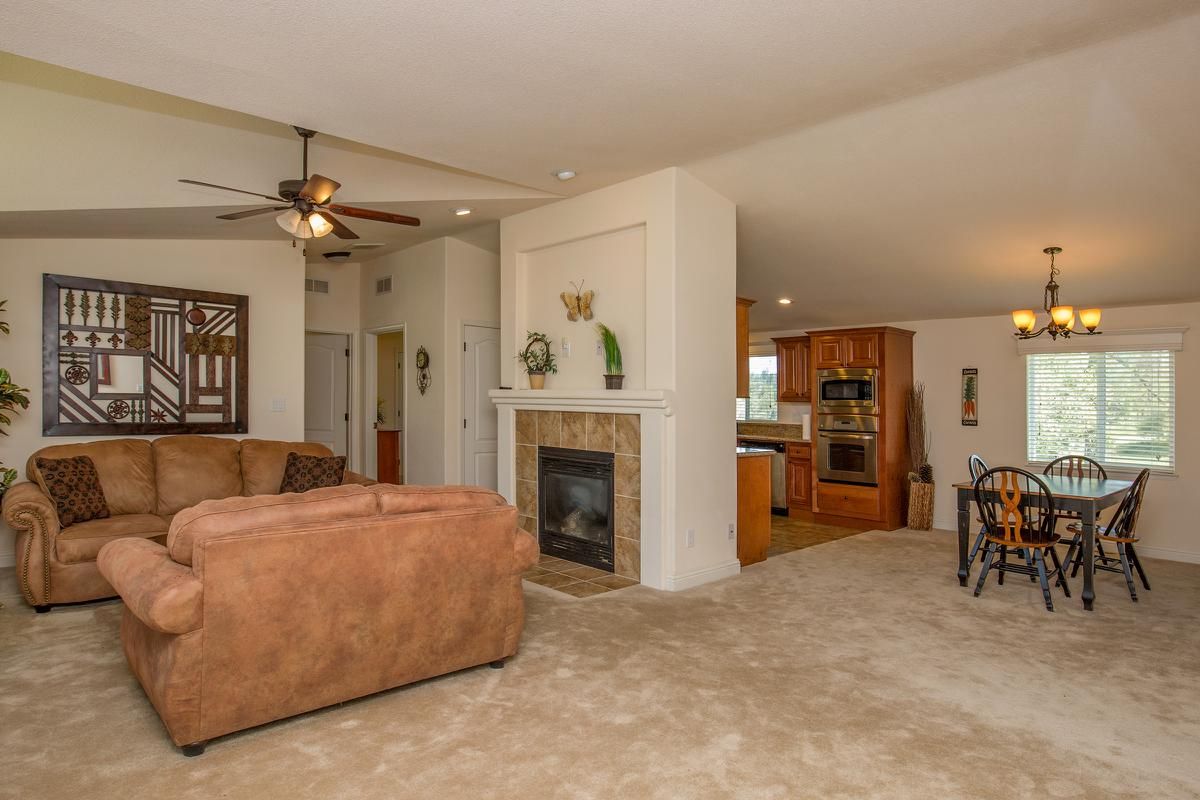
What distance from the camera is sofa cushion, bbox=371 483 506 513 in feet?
9.42

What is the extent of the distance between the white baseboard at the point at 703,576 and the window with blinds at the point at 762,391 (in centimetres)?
388

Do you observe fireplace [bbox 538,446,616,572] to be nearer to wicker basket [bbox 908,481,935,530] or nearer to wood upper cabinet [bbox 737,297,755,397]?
wood upper cabinet [bbox 737,297,755,397]

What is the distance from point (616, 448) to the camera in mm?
5109

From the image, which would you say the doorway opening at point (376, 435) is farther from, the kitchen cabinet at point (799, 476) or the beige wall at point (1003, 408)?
the beige wall at point (1003, 408)

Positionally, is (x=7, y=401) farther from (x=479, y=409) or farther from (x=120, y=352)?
(x=479, y=409)

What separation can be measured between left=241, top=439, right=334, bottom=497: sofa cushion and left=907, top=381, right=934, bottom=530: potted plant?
223 inches

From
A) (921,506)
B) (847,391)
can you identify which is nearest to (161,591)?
(847,391)

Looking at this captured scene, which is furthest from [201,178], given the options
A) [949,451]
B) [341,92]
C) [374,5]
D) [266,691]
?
[949,451]

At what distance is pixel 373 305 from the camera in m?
7.86

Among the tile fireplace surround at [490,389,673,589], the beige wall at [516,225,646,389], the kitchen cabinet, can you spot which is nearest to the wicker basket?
the kitchen cabinet

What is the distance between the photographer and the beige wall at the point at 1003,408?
614 cm

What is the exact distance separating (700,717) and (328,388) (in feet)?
21.1

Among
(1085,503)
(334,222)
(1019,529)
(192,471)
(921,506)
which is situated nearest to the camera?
(334,222)

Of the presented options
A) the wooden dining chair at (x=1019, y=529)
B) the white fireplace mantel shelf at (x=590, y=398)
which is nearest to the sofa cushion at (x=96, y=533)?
the white fireplace mantel shelf at (x=590, y=398)
